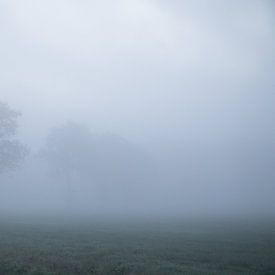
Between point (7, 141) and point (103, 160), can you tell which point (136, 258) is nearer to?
point (7, 141)

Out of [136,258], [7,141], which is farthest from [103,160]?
[136,258]

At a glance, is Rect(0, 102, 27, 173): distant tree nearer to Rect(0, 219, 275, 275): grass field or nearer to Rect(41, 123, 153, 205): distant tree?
Rect(0, 219, 275, 275): grass field

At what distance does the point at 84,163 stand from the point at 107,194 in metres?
14.2

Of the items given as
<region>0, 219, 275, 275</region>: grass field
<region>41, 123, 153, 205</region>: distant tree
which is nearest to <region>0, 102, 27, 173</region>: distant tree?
<region>0, 219, 275, 275</region>: grass field

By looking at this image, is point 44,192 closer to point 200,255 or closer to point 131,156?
point 131,156

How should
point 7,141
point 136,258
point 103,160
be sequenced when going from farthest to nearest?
point 103,160 → point 7,141 → point 136,258

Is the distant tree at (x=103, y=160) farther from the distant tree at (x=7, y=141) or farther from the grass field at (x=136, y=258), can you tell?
the grass field at (x=136, y=258)

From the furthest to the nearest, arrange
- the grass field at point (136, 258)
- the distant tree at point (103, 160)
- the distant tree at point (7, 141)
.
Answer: the distant tree at point (103, 160) → the distant tree at point (7, 141) → the grass field at point (136, 258)

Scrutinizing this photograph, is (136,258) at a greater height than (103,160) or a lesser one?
lesser

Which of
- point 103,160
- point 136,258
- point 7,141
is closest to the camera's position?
point 136,258

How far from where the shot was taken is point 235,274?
1468 cm

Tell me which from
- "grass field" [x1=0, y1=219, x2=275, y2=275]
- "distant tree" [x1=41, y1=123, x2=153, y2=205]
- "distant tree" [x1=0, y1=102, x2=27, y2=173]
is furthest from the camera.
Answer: "distant tree" [x1=41, y1=123, x2=153, y2=205]

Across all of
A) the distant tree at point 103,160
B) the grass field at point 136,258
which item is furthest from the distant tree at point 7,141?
the distant tree at point 103,160

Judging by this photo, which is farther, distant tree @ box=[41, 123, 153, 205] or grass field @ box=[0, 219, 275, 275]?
distant tree @ box=[41, 123, 153, 205]
